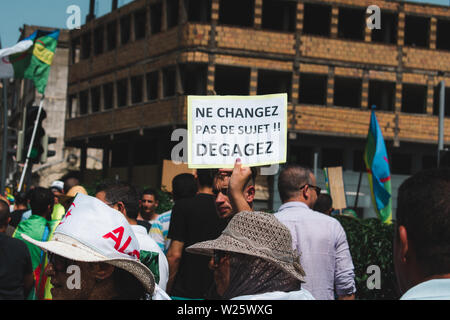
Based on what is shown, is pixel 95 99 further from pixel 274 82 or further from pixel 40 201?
pixel 40 201

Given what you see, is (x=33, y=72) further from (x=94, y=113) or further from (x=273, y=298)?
(x=94, y=113)

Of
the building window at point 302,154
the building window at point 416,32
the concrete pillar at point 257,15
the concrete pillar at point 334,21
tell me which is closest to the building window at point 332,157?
the building window at point 302,154

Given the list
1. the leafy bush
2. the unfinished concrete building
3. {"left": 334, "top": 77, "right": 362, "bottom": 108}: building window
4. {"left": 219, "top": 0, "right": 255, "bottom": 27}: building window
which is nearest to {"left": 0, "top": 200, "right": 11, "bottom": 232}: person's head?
the leafy bush

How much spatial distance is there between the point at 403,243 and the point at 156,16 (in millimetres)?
31919

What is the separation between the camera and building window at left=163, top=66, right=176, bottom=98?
31.1m

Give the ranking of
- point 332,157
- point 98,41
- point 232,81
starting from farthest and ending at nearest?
1. point 98,41
2. point 232,81
3. point 332,157

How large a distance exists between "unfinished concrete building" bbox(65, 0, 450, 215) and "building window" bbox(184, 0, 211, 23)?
0.04 meters

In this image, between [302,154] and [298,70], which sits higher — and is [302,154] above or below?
below

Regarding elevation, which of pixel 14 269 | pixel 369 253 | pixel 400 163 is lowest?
pixel 369 253

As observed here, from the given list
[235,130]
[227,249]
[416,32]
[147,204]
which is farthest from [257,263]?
[416,32]

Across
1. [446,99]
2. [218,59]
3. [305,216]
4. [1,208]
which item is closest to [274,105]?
[305,216]

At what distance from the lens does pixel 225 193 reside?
16.2 feet

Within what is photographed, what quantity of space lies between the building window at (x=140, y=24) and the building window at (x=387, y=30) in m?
10.3

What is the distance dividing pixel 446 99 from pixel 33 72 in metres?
23.8
